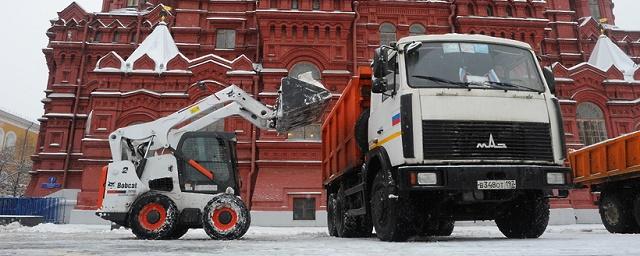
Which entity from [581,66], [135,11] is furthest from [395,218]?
[135,11]

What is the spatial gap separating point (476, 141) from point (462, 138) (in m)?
0.18

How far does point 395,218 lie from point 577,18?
29.5m

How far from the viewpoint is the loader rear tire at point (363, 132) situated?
24.8 feet

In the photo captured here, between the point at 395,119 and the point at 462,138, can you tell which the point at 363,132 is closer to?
the point at 395,119

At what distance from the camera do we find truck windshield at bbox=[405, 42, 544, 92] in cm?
617

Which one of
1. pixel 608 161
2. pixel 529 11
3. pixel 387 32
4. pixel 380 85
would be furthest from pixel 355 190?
pixel 529 11

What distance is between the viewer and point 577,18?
96.6 feet

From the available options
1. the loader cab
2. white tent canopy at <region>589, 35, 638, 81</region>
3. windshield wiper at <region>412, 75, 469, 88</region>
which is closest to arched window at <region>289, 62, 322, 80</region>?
the loader cab

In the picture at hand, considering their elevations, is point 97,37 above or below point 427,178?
above

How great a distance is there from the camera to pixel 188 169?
9344 mm

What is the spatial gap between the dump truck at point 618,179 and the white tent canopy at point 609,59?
613 inches

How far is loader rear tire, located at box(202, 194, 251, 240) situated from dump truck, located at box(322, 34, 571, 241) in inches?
107

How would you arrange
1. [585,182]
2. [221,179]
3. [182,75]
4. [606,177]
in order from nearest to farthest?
[221,179] → [606,177] → [585,182] → [182,75]

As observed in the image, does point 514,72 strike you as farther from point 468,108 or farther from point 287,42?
point 287,42
